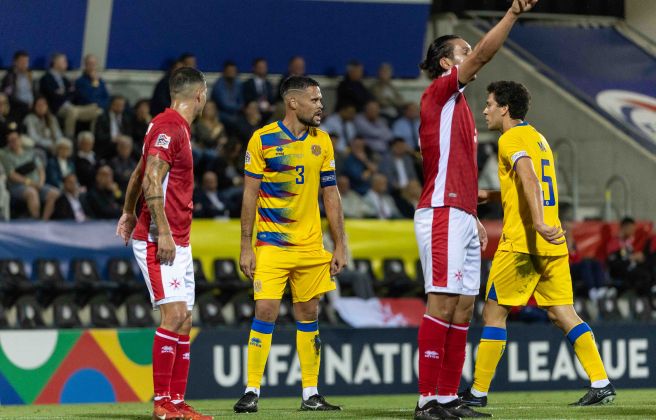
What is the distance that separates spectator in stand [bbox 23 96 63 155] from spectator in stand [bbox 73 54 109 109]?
0.68 metres

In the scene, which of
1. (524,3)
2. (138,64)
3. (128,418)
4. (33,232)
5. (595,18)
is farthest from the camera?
(595,18)

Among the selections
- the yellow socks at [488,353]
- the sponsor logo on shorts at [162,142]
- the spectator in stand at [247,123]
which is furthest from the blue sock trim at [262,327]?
the spectator in stand at [247,123]

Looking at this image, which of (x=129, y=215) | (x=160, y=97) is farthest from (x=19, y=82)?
(x=129, y=215)

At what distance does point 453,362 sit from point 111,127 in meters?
8.86

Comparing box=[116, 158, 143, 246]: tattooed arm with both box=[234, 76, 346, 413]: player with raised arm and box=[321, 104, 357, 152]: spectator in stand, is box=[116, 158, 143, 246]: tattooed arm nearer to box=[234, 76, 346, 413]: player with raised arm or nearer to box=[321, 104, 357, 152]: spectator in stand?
box=[234, 76, 346, 413]: player with raised arm

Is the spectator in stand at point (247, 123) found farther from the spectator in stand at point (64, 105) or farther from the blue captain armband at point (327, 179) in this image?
the blue captain armband at point (327, 179)

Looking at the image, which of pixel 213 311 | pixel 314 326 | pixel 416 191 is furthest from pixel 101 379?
pixel 416 191

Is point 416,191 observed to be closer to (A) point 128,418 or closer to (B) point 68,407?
(B) point 68,407

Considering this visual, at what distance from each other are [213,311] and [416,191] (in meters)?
3.65

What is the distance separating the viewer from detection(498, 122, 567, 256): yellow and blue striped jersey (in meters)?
8.85

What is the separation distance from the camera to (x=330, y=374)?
1293cm

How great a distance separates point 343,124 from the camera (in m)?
17.6

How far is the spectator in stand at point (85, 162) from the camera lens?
15227mm

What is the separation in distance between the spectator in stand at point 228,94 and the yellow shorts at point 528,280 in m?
8.32
